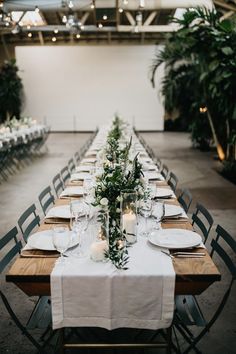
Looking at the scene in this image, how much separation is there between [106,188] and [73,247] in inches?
17.2

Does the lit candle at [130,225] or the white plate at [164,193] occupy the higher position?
the lit candle at [130,225]

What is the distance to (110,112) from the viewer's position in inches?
652

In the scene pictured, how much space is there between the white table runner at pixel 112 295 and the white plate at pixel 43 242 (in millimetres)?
198

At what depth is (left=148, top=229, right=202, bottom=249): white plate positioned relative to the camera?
2.15 meters

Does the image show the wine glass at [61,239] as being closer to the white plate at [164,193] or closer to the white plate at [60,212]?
the white plate at [60,212]

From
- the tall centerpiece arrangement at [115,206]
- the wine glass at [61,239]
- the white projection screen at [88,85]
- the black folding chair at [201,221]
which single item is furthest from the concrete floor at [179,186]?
the white projection screen at [88,85]

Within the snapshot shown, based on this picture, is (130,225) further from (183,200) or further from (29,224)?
(183,200)

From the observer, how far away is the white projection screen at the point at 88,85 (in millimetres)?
16250

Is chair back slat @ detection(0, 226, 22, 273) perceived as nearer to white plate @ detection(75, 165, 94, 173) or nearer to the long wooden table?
the long wooden table

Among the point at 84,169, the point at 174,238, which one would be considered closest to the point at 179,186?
the point at 84,169

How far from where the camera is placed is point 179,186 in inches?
269

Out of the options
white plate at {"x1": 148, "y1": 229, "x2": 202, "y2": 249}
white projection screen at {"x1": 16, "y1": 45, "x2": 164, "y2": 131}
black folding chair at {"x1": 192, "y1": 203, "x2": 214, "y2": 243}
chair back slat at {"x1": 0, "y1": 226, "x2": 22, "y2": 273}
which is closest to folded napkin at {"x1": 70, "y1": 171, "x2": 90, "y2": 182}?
black folding chair at {"x1": 192, "y1": 203, "x2": 214, "y2": 243}

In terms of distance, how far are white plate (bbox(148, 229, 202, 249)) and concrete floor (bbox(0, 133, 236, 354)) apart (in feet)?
2.46

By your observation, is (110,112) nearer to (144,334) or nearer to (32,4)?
(32,4)
